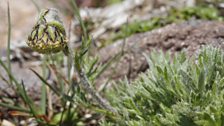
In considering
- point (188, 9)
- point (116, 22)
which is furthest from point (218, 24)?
point (116, 22)

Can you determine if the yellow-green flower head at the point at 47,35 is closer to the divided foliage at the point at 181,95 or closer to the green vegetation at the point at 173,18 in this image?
the divided foliage at the point at 181,95

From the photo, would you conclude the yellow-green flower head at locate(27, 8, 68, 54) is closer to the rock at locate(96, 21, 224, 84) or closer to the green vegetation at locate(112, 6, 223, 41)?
the rock at locate(96, 21, 224, 84)

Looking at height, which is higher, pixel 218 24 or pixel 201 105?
pixel 218 24

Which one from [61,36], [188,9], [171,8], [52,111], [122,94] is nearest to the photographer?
[61,36]

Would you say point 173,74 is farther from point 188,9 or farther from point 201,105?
point 188,9

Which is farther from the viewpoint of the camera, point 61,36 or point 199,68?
point 199,68

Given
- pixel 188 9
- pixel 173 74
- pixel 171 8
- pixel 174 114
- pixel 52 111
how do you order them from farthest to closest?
pixel 171 8, pixel 188 9, pixel 52 111, pixel 173 74, pixel 174 114

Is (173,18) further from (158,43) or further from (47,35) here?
(47,35)

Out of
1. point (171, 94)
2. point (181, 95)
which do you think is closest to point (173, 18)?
point (171, 94)

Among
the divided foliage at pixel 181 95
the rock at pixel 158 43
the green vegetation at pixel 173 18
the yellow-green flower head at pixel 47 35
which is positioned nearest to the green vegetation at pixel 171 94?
the divided foliage at pixel 181 95
